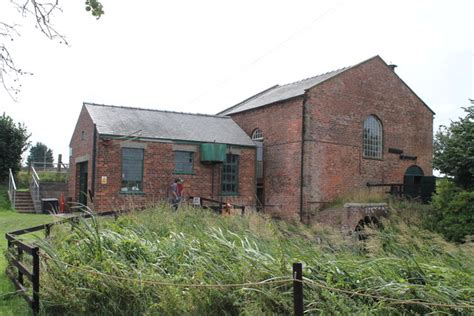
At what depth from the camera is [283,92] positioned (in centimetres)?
2447

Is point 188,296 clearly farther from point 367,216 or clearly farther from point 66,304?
point 367,216

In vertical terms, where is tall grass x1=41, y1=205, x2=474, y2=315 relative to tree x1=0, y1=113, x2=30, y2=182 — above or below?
below

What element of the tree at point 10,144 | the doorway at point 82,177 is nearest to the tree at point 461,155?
the doorway at point 82,177

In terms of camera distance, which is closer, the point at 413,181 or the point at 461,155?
the point at 461,155

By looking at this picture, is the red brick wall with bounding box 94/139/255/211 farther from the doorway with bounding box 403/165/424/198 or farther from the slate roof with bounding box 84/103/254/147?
the doorway with bounding box 403/165/424/198

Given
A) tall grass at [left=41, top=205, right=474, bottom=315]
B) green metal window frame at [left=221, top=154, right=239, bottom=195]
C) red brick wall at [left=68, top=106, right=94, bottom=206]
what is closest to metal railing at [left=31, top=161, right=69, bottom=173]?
red brick wall at [left=68, top=106, right=94, bottom=206]

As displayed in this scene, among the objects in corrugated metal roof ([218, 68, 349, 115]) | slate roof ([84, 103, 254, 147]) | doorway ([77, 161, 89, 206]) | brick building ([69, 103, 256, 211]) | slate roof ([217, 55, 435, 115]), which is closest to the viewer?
brick building ([69, 103, 256, 211])

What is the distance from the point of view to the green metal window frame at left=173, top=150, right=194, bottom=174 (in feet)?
67.4

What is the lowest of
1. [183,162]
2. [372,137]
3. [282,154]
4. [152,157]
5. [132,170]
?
[132,170]

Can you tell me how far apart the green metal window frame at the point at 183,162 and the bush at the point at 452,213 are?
10124 mm

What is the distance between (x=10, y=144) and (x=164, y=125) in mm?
12950

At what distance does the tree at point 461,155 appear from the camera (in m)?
14.5

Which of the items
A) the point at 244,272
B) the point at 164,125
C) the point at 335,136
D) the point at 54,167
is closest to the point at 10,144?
the point at 54,167

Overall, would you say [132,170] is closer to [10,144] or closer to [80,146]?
[80,146]
